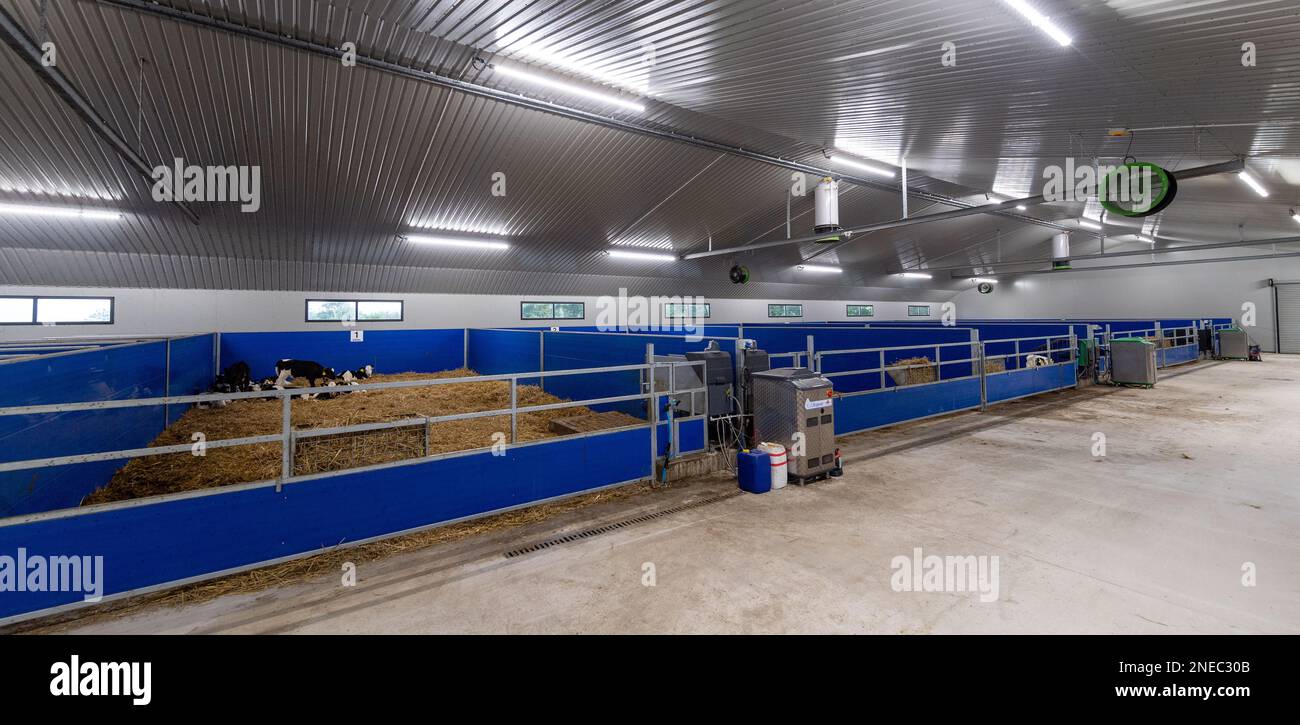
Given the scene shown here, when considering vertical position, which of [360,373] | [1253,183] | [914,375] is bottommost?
[914,375]

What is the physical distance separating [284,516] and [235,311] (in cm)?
1108

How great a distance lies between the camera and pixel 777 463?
17.3 ft

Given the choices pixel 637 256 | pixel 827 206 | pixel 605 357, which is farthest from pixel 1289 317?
pixel 605 357

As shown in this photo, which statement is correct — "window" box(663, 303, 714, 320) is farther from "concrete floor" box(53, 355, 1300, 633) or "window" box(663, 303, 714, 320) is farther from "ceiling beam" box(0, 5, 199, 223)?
"ceiling beam" box(0, 5, 199, 223)

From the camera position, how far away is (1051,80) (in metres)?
5.96

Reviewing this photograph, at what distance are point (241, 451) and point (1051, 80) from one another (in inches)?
414

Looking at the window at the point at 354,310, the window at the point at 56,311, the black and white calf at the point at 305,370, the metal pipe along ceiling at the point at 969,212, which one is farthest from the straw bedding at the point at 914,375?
the window at the point at 56,311

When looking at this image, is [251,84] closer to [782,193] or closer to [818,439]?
[818,439]

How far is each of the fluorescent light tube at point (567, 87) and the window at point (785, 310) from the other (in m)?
14.2

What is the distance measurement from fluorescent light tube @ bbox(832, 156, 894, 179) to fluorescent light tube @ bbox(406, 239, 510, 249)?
330 inches

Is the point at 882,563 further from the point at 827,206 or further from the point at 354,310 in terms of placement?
the point at 354,310

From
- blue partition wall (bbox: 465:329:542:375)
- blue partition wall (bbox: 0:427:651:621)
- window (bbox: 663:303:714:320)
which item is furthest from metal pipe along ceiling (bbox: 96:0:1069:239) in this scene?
window (bbox: 663:303:714:320)

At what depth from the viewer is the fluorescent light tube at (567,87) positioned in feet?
22.2
